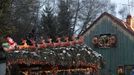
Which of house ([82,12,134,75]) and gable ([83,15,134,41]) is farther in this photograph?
gable ([83,15,134,41])

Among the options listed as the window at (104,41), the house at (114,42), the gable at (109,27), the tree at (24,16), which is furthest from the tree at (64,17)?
the house at (114,42)

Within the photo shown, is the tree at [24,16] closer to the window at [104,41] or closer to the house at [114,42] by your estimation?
the window at [104,41]

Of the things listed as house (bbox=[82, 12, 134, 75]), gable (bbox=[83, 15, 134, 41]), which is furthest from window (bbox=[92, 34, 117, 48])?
gable (bbox=[83, 15, 134, 41])

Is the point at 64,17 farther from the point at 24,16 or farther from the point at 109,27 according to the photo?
the point at 109,27

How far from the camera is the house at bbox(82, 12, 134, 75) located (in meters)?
37.2

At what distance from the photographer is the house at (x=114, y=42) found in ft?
122

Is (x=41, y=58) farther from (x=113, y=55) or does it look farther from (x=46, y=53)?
(x=113, y=55)

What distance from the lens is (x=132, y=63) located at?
36656 mm

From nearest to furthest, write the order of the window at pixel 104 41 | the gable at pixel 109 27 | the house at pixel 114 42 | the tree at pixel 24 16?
1. the house at pixel 114 42
2. the gable at pixel 109 27
3. the window at pixel 104 41
4. the tree at pixel 24 16

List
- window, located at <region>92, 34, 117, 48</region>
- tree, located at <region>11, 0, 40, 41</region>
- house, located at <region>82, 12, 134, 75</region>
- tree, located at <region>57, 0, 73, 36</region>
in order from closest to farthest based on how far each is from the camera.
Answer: house, located at <region>82, 12, 134, 75</region>
window, located at <region>92, 34, 117, 48</region>
tree, located at <region>11, 0, 40, 41</region>
tree, located at <region>57, 0, 73, 36</region>

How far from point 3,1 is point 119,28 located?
14.9 meters

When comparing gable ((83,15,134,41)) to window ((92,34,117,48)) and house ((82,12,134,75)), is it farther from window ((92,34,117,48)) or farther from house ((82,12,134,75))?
window ((92,34,117,48))

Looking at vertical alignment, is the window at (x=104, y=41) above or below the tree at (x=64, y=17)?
below

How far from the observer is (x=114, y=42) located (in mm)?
38094
